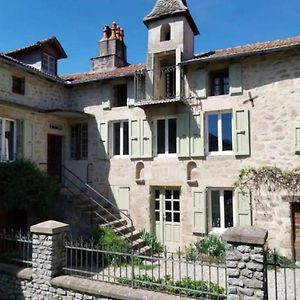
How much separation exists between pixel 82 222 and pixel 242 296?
7327mm

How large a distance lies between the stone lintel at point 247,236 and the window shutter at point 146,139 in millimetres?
7208

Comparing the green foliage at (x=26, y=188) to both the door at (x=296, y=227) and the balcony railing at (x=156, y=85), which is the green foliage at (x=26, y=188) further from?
the door at (x=296, y=227)

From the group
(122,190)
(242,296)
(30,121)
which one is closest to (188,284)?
(242,296)

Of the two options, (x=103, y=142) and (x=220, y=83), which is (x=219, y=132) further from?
(x=103, y=142)

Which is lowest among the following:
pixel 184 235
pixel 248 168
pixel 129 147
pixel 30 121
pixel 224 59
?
pixel 184 235

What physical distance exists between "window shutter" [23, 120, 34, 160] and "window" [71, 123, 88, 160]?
89.5 inches

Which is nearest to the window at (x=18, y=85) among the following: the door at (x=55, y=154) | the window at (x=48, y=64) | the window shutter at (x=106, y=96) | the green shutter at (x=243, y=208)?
the window at (x=48, y=64)

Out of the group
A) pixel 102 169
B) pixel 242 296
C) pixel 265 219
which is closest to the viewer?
pixel 242 296

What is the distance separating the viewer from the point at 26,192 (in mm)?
11547

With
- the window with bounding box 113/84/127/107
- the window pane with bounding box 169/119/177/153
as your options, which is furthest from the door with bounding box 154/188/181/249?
the window with bounding box 113/84/127/107

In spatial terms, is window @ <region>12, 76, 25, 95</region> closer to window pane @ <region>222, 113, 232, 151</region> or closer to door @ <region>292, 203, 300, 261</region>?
window pane @ <region>222, 113, 232, 151</region>

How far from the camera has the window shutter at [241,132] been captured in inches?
448

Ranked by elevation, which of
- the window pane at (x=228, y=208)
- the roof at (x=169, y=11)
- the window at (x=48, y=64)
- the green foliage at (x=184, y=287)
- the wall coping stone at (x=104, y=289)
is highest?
the roof at (x=169, y=11)

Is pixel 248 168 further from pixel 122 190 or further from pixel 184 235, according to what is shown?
pixel 122 190
